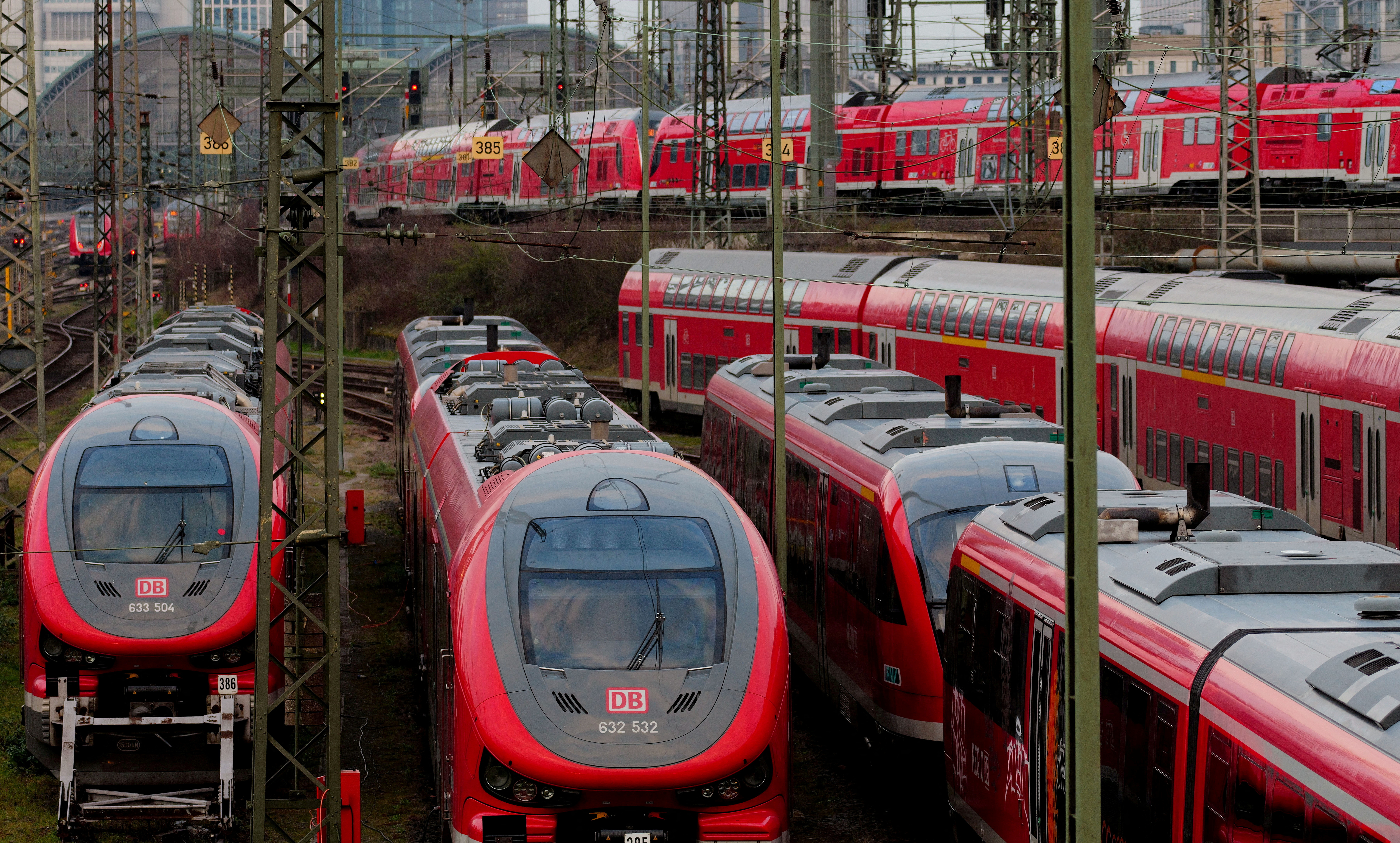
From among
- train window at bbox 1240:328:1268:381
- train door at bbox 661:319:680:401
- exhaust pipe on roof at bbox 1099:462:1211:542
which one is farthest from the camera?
train door at bbox 661:319:680:401

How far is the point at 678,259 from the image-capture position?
3569 cm

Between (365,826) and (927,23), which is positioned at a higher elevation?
(927,23)

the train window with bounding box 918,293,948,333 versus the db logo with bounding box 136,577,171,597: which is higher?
the train window with bounding box 918,293,948,333

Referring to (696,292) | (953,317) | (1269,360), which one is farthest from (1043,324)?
(696,292)

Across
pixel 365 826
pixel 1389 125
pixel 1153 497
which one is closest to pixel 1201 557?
pixel 1153 497

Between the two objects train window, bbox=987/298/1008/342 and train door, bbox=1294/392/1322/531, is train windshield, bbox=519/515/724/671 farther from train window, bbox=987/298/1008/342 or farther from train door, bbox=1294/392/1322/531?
train window, bbox=987/298/1008/342

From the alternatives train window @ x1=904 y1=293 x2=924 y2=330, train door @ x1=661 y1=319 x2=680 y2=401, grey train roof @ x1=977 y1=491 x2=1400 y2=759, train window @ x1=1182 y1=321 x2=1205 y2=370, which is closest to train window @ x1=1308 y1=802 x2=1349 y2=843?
grey train roof @ x1=977 y1=491 x2=1400 y2=759

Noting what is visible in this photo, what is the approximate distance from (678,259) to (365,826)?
79.6 ft

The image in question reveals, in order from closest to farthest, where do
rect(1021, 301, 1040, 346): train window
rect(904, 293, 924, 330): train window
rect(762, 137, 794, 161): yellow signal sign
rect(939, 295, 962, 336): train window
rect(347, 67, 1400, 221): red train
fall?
rect(1021, 301, 1040, 346): train window
rect(939, 295, 962, 336): train window
rect(904, 293, 924, 330): train window
rect(347, 67, 1400, 221): red train
rect(762, 137, 794, 161): yellow signal sign

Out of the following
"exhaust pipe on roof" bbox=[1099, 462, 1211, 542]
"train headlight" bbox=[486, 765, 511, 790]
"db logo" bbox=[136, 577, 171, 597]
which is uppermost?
"exhaust pipe on roof" bbox=[1099, 462, 1211, 542]

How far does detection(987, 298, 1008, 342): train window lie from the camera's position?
80.1 feet

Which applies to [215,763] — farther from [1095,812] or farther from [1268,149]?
[1268,149]

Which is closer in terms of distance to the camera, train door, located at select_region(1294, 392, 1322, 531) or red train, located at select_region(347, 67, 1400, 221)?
train door, located at select_region(1294, 392, 1322, 531)

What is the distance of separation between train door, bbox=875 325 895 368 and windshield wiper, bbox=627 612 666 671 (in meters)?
19.6
